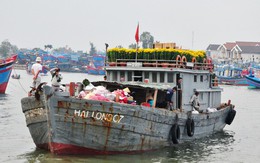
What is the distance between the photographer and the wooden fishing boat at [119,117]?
2209cm

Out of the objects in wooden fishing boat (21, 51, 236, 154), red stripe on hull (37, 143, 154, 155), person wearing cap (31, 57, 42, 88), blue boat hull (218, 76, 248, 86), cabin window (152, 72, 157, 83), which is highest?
person wearing cap (31, 57, 42, 88)

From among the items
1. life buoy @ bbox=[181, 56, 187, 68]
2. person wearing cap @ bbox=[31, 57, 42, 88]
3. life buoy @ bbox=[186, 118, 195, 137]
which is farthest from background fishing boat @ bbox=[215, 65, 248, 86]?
person wearing cap @ bbox=[31, 57, 42, 88]

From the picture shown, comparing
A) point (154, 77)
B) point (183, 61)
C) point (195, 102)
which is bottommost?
point (195, 102)

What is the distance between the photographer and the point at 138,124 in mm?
22984

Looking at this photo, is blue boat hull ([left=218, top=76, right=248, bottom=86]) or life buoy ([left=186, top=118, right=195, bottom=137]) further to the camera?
blue boat hull ([left=218, top=76, right=248, bottom=86])

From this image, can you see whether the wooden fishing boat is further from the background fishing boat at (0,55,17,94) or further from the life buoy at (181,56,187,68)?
the background fishing boat at (0,55,17,94)

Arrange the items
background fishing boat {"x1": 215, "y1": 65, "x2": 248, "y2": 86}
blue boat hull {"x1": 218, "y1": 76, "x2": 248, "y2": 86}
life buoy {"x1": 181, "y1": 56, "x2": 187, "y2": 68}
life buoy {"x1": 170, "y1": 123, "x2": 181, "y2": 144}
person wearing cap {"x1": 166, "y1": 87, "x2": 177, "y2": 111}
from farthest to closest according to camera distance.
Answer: background fishing boat {"x1": 215, "y1": 65, "x2": 248, "y2": 86} < blue boat hull {"x1": 218, "y1": 76, "x2": 248, "y2": 86} < life buoy {"x1": 181, "y1": 56, "x2": 187, "y2": 68} < person wearing cap {"x1": 166, "y1": 87, "x2": 177, "y2": 111} < life buoy {"x1": 170, "y1": 123, "x2": 181, "y2": 144}

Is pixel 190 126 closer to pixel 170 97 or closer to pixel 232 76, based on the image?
pixel 170 97

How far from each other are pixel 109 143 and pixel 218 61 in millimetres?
179640

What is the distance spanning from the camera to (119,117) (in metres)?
22.3

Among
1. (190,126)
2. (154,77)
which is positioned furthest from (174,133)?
(154,77)

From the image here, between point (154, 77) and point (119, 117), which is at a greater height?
point (154, 77)

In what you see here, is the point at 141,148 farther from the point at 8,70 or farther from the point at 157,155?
the point at 8,70

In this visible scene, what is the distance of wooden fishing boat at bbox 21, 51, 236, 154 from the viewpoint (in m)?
22.1
